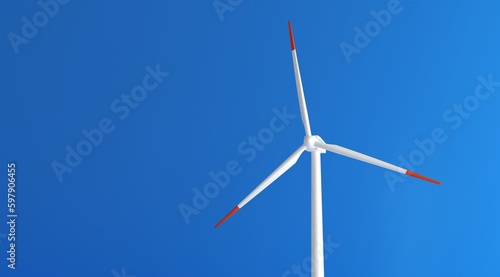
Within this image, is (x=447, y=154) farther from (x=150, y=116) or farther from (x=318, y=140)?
(x=150, y=116)

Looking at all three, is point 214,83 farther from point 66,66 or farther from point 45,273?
point 45,273

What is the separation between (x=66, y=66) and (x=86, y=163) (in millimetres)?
1185

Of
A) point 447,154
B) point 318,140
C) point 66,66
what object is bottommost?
point 318,140

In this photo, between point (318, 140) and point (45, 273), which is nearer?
point (318, 140)

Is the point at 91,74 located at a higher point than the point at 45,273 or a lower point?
higher

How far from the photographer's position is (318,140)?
15.5ft

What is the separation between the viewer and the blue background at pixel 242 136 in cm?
654

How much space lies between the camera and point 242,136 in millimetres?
6641

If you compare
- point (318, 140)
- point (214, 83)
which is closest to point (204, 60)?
point (214, 83)

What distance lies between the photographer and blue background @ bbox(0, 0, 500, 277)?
6.54 meters

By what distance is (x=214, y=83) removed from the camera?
669 cm

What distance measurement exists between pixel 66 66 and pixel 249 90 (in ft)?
7.24

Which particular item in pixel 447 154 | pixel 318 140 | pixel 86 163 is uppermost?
pixel 86 163

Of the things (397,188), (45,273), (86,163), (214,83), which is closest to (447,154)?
(397,188)
